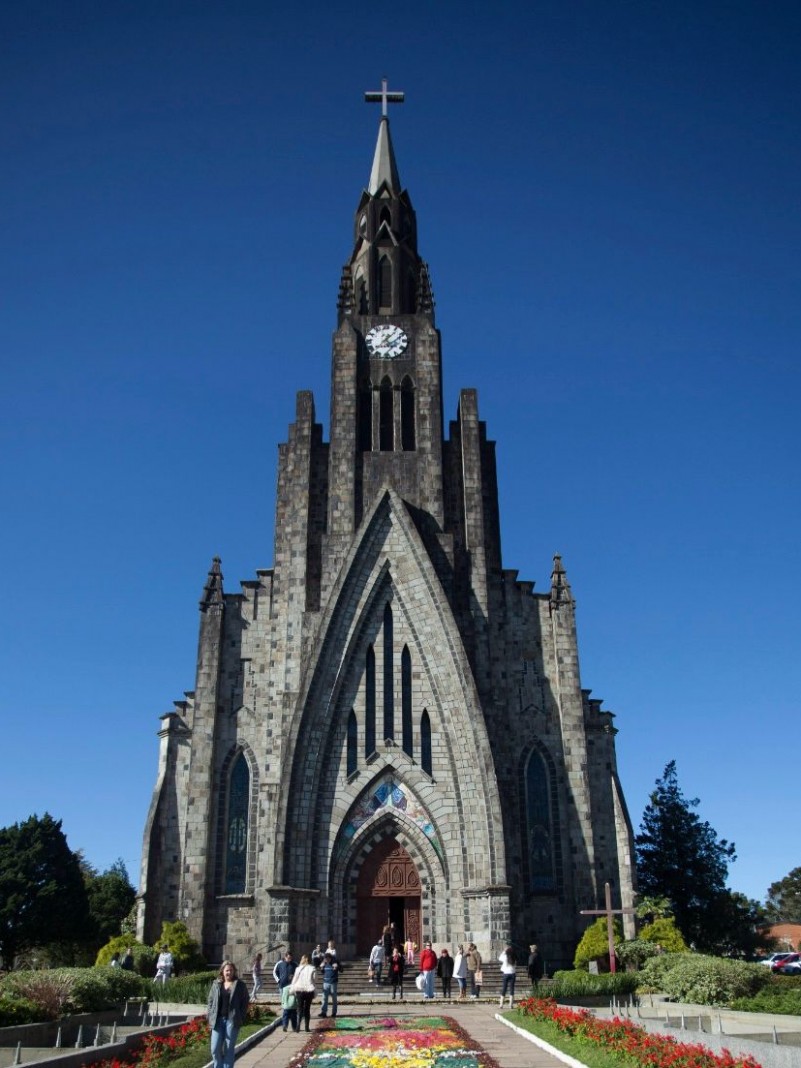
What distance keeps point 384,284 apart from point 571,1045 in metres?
37.5

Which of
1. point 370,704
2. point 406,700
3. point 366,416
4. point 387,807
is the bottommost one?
point 387,807

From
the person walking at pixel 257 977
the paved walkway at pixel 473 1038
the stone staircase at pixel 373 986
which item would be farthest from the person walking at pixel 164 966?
the paved walkway at pixel 473 1038

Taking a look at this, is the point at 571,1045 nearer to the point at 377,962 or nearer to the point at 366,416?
the point at 377,962

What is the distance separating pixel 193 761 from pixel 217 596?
6.64 m

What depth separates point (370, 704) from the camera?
35875 mm

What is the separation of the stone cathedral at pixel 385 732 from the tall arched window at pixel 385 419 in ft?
0.35

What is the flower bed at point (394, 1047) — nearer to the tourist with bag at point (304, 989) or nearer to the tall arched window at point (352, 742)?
the tourist with bag at point (304, 989)

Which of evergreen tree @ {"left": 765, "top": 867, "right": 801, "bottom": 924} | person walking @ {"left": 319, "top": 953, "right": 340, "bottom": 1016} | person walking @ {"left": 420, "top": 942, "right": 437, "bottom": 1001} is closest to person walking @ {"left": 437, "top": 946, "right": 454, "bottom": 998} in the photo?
person walking @ {"left": 420, "top": 942, "right": 437, "bottom": 1001}

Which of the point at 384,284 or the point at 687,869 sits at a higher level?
the point at 384,284

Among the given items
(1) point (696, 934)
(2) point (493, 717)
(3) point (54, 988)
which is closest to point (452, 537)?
(2) point (493, 717)

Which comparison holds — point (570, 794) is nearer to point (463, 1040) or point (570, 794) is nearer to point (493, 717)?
point (493, 717)

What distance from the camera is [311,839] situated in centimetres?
3369

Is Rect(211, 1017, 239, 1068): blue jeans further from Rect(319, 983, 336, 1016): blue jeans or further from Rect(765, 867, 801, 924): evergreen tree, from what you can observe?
Rect(765, 867, 801, 924): evergreen tree

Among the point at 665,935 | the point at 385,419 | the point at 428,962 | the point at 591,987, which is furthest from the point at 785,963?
the point at 385,419
